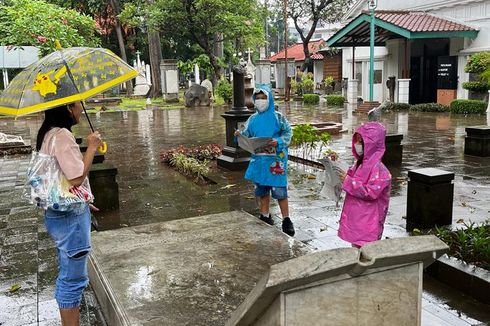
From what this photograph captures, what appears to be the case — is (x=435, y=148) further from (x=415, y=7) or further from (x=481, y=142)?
(x=415, y=7)

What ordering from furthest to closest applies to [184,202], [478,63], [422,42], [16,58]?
[16,58] → [422,42] → [478,63] → [184,202]

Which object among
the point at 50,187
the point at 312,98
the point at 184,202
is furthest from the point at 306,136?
the point at 312,98

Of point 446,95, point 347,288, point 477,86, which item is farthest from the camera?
point 446,95

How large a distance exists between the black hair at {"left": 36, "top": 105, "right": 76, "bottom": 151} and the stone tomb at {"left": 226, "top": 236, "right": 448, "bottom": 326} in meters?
1.82

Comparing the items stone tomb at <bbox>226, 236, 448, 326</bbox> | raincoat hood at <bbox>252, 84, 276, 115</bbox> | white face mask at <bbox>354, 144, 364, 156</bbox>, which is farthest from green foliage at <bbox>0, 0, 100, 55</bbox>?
stone tomb at <bbox>226, 236, 448, 326</bbox>

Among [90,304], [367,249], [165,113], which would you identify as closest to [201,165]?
[90,304]

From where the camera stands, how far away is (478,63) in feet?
69.9

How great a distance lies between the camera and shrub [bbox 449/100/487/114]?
785 inches

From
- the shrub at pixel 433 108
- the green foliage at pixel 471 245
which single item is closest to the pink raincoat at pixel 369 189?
the green foliage at pixel 471 245

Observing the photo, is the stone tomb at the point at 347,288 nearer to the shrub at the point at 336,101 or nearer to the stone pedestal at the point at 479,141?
the stone pedestal at the point at 479,141

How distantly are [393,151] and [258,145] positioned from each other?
15.7 ft

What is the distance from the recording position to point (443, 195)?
5852 mm

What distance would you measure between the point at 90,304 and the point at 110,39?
41.3m

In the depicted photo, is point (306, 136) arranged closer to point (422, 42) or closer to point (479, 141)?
point (479, 141)
